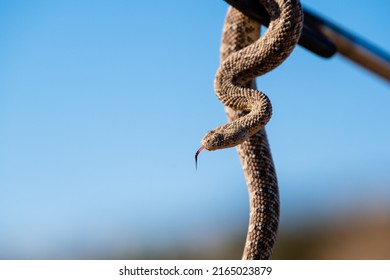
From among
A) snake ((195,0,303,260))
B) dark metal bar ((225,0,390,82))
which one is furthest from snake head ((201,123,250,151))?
dark metal bar ((225,0,390,82))

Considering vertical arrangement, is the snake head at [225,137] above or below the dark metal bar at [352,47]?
below

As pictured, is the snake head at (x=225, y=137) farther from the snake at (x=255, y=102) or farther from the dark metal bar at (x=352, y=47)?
the dark metal bar at (x=352, y=47)

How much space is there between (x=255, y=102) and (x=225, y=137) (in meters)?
0.23

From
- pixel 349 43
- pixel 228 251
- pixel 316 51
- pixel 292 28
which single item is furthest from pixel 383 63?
pixel 228 251

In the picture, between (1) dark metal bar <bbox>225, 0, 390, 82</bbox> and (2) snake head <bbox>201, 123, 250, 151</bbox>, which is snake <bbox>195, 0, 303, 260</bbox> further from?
(1) dark metal bar <bbox>225, 0, 390, 82</bbox>

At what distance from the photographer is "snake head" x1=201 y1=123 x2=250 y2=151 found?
3.13m

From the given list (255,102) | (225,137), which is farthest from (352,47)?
(225,137)

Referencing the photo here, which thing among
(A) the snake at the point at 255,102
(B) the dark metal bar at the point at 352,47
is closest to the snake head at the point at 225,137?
(A) the snake at the point at 255,102

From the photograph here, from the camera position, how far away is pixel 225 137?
3.22 meters

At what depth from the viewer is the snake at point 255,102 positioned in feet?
9.62

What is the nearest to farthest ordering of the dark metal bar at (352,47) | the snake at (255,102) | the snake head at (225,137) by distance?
1. the snake at (255,102)
2. the snake head at (225,137)
3. the dark metal bar at (352,47)

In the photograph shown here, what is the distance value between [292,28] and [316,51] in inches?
19.1
